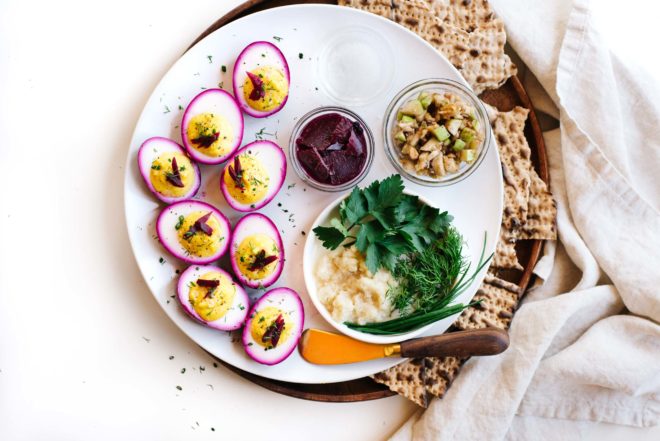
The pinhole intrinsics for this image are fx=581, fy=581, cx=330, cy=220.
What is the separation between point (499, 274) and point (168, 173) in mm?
1382

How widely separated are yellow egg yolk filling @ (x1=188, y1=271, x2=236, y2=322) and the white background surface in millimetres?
290

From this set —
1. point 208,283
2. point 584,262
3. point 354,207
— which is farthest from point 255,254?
point 584,262

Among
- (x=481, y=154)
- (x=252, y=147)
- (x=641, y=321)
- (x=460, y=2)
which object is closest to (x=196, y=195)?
(x=252, y=147)

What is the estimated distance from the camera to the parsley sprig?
217 centimetres

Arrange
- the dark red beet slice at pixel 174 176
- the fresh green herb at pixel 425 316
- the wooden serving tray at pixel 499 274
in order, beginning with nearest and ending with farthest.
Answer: the dark red beet slice at pixel 174 176, the fresh green herb at pixel 425 316, the wooden serving tray at pixel 499 274

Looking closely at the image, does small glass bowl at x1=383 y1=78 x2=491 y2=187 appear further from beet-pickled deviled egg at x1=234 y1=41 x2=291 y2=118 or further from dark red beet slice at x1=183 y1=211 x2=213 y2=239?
Result: dark red beet slice at x1=183 y1=211 x2=213 y2=239

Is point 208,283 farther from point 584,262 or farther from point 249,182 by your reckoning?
point 584,262

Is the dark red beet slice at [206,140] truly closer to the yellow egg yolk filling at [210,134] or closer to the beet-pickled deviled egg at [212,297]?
the yellow egg yolk filling at [210,134]

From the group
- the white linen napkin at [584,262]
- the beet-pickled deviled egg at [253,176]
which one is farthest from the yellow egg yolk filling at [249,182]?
the white linen napkin at [584,262]

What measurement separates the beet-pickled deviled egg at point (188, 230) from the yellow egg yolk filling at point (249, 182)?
0.12 metres

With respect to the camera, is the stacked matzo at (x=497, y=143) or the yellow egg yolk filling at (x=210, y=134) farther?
the stacked matzo at (x=497, y=143)

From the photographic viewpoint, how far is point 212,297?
213cm

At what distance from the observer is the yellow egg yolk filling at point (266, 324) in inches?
85.0

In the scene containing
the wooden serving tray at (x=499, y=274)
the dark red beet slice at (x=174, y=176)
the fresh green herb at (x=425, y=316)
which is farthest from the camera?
the wooden serving tray at (x=499, y=274)
